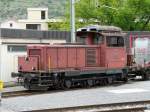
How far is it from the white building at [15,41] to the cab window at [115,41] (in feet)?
20.3

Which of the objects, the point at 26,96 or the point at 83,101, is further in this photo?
the point at 26,96

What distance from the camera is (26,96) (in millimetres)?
21500

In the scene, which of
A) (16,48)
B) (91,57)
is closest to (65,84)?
(91,57)

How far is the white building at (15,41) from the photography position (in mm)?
28156

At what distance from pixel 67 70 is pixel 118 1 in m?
30.6

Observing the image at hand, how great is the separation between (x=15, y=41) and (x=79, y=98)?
1126cm

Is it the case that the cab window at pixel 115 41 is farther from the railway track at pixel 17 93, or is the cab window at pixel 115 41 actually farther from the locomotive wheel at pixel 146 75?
the railway track at pixel 17 93

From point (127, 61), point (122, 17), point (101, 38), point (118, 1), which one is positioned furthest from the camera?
point (118, 1)

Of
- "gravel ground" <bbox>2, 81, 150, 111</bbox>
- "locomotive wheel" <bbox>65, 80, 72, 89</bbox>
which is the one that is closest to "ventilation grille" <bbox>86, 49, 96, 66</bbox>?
"locomotive wheel" <bbox>65, 80, 72, 89</bbox>

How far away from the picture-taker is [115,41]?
26547 mm

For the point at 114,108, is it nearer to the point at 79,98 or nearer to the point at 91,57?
the point at 79,98

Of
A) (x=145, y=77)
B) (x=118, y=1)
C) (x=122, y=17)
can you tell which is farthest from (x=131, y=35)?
(x=118, y=1)

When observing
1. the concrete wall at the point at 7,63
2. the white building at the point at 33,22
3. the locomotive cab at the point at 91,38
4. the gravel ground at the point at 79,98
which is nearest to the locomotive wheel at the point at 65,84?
the gravel ground at the point at 79,98

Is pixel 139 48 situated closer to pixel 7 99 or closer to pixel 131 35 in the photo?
pixel 131 35
